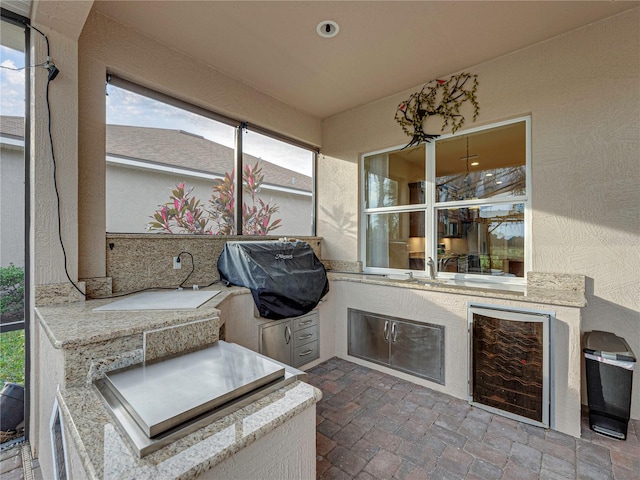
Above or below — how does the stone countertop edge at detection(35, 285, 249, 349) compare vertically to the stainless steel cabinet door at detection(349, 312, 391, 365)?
above

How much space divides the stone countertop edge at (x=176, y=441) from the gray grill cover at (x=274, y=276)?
1530 millimetres

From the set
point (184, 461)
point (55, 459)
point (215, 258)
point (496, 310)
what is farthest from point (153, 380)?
point (496, 310)

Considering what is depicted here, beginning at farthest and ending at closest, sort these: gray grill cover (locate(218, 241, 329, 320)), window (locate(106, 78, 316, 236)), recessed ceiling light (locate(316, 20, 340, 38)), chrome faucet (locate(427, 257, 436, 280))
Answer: chrome faucet (locate(427, 257, 436, 280)) → gray grill cover (locate(218, 241, 329, 320)) → window (locate(106, 78, 316, 236)) → recessed ceiling light (locate(316, 20, 340, 38))

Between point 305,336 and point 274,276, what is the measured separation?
2.62 ft

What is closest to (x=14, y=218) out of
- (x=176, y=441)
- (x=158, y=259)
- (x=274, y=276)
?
(x=158, y=259)

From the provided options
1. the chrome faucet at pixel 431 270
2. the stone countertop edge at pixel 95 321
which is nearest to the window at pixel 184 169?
the stone countertop edge at pixel 95 321

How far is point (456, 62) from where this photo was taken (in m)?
2.84

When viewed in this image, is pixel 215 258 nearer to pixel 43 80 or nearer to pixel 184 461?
pixel 43 80

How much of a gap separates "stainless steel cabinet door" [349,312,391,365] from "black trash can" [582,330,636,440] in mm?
1547

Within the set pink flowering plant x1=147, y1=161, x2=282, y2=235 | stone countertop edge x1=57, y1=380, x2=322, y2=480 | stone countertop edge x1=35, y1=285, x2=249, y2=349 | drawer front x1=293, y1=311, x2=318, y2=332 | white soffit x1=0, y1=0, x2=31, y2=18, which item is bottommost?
drawer front x1=293, y1=311, x2=318, y2=332

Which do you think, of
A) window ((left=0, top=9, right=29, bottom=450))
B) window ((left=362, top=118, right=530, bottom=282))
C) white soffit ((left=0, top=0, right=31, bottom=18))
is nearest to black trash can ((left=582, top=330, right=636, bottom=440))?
window ((left=362, top=118, right=530, bottom=282))

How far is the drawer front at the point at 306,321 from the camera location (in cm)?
293

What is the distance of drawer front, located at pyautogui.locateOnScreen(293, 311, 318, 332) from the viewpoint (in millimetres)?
2928

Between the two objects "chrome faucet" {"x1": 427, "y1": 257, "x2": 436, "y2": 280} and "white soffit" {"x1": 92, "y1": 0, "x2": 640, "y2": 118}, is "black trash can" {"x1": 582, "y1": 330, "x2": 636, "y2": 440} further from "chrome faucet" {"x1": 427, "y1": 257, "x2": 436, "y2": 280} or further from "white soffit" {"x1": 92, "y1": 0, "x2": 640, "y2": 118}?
"white soffit" {"x1": 92, "y1": 0, "x2": 640, "y2": 118}
